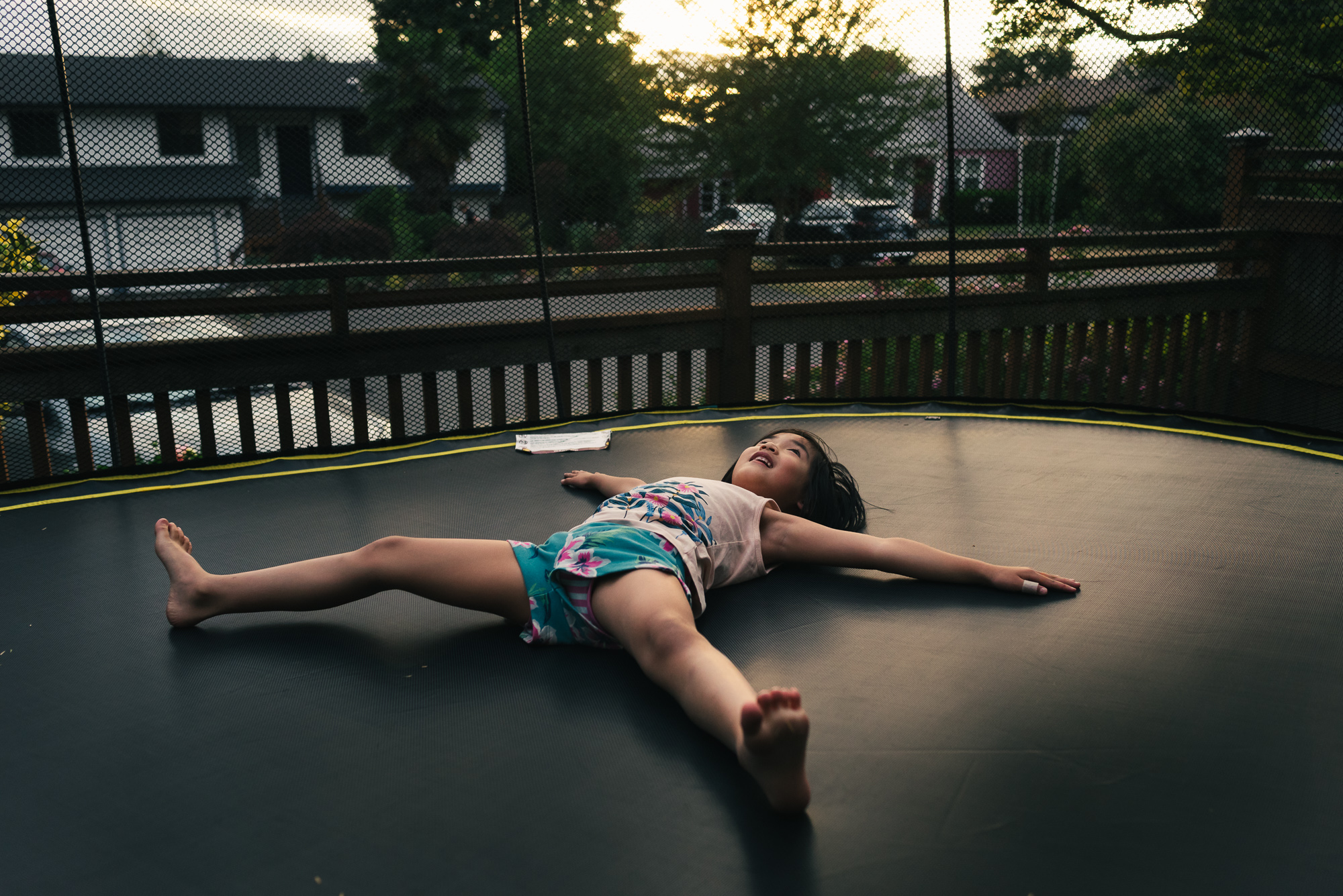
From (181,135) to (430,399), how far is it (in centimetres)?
89

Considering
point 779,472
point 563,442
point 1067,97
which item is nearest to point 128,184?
point 563,442

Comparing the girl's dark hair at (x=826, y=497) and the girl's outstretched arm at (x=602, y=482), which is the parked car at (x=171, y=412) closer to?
the girl's outstretched arm at (x=602, y=482)

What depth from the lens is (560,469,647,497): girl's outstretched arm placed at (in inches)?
67.6

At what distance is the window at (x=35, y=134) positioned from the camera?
218cm

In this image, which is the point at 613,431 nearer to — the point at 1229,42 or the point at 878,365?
the point at 878,365

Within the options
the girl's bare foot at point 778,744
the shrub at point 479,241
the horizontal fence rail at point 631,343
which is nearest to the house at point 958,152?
the horizontal fence rail at point 631,343

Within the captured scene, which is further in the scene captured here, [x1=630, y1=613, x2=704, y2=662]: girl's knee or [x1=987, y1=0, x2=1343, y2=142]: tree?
[x1=987, y1=0, x2=1343, y2=142]: tree

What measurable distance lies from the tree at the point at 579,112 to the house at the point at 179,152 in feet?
1.30

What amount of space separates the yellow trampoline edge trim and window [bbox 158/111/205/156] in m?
0.85

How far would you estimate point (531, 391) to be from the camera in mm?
2805

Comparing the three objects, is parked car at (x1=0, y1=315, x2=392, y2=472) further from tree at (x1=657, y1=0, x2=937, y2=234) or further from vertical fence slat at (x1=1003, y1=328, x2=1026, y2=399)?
vertical fence slat at (x1=1003, y1=328, x2=1026, y2=399)

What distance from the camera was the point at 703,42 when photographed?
2.92 m

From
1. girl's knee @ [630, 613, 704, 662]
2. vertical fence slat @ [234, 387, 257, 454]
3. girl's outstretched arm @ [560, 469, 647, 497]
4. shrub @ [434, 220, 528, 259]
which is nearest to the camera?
girl's knee @ [630, 613, 704, 662]

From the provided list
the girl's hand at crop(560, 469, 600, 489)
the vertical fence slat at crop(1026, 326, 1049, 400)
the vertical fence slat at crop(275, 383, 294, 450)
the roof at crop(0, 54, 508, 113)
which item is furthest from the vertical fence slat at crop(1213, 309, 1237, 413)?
the vertical fence slat at crop(275, 383, 294, 450)
